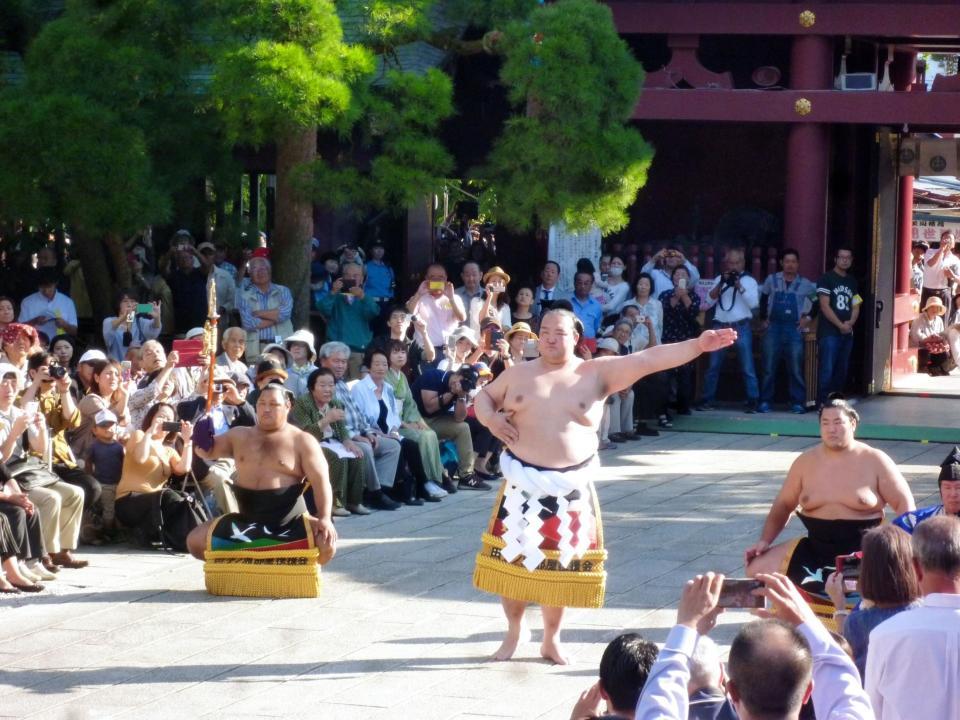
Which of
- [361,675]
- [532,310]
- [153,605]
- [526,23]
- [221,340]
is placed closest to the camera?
[361,675]

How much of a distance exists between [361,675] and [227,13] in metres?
5.83

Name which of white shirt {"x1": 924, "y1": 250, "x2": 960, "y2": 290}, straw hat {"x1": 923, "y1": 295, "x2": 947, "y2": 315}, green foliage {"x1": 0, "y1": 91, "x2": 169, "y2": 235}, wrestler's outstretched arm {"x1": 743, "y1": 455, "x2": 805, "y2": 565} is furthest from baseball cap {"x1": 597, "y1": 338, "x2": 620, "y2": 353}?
white shirt {"x1": 924, "y1": 250, "x2": 960, "y2": 290}

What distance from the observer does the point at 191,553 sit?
7.87m

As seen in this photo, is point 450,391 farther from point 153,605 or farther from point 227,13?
point 153,605

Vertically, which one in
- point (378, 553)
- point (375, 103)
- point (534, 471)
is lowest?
point (378, 553)

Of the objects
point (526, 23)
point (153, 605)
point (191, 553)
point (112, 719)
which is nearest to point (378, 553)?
point (191, 553)

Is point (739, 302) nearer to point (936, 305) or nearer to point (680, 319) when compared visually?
point (680, 319)

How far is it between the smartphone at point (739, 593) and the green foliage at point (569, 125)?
27.0 feet

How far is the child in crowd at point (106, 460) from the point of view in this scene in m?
8.33

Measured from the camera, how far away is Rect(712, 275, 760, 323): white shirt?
536 inches

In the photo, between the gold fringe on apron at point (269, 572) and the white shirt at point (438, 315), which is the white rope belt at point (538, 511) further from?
the white shirt at point (438, 315)

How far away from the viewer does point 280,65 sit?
1016 centimetres

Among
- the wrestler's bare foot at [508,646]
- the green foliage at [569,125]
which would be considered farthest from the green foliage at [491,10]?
the wrestler's bare foot at [508,646]

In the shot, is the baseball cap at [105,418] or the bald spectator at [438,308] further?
the bald spectator at [438,308]
